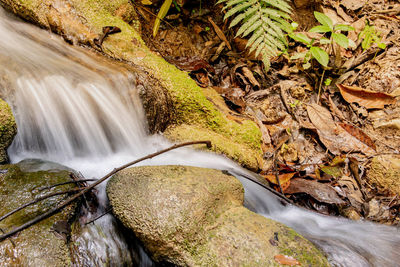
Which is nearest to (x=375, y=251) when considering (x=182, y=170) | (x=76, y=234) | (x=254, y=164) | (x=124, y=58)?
(x=254, y=164)

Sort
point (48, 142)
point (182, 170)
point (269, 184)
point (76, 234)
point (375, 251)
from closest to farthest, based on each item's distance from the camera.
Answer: point (76, 234), point (182, 170), point (375, 251), point (48, 142), point (269, 184)

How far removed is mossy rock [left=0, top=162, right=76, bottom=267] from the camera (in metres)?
1.40

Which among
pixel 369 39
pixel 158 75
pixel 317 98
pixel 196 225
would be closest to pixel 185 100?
pixel 158 75

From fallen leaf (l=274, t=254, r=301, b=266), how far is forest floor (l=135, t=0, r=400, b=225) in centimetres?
117

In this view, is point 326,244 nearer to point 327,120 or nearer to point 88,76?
point 327,120

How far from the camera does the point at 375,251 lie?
7.16 ft

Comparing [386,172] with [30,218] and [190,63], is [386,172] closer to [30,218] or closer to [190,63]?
[190,63]

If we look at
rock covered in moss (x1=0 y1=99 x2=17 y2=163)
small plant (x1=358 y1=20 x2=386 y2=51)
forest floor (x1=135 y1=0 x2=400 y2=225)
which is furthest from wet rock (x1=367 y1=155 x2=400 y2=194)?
rock covered in moss (x1=0 y1=99 x2=17 y2=163)

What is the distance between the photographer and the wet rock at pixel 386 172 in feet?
9.00

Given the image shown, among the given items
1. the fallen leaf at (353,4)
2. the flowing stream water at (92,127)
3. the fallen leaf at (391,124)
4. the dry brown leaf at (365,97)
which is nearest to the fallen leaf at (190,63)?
the flowing stream water at (92,127)

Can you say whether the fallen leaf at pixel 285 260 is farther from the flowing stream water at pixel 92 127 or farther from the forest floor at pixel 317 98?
the forest floor at pixel 317 98

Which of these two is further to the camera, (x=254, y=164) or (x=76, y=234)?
(x=254, y=164)

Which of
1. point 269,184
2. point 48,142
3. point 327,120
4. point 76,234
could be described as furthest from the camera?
point 327,120

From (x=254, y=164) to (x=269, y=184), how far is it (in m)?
0.27
